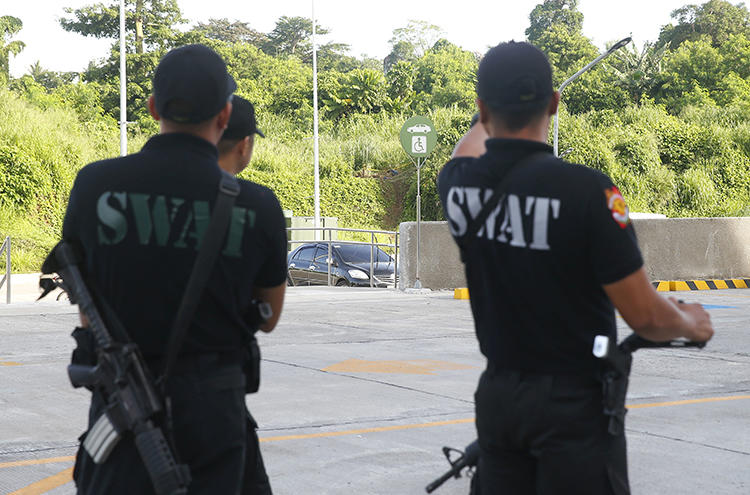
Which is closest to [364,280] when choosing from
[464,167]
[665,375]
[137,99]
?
[665,375]

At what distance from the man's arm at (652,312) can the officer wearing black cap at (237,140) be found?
1.75 m

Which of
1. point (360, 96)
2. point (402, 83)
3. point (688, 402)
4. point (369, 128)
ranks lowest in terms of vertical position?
point (688, 402)

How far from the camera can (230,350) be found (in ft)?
8.71

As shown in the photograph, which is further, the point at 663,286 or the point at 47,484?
the point at 663,286

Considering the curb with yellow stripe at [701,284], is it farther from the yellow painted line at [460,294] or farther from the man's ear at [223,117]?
the man's ear at [223,117]

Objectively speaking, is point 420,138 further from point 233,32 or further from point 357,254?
point 233,32

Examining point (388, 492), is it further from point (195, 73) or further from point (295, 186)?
point (295, 186)

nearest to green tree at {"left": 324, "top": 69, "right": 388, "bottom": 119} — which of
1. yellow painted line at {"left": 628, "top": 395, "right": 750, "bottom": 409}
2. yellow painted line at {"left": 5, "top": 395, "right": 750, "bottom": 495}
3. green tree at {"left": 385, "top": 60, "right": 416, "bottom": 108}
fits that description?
green tree at {"left": 385, "top": 60, "right": 416, "bottom": 108}

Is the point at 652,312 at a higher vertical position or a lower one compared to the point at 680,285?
higher

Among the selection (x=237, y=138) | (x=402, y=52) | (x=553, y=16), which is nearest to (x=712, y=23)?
(x=553, y=16)

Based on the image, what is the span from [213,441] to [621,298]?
1140 mm

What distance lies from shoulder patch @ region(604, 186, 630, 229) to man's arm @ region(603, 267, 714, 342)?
0.43 feet

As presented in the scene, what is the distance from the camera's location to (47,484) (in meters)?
5.20

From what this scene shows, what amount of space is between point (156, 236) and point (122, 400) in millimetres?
439
